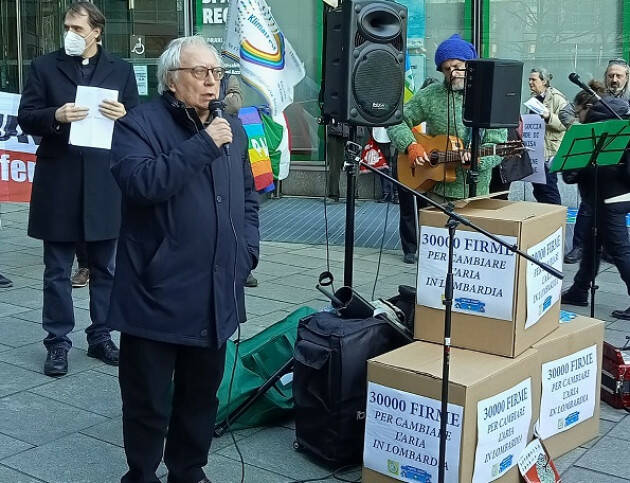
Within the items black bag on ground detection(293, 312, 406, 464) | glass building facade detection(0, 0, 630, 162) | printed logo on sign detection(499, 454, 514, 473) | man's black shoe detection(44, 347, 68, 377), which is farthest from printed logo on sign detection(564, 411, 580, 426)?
glass building facade detection(0, 0, 630, 162)

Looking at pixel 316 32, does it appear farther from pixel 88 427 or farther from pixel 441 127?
pixel 88 427

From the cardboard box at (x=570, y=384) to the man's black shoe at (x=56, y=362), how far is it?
2.70m

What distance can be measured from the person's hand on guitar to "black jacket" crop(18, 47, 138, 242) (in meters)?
1.82

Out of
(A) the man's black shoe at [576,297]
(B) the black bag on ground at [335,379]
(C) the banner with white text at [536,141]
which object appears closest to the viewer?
(B) the black bag on ground at [335,379]

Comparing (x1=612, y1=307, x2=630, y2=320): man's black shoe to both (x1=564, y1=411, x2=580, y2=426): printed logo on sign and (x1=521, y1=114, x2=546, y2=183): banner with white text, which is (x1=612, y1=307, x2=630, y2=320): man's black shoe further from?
(x1=564, y1=411, x2=580, y2=426): printed logo on sign

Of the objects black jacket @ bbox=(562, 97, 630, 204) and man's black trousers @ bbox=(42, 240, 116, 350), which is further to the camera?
black jacket @ bbox=(562, 97, 630, 204)

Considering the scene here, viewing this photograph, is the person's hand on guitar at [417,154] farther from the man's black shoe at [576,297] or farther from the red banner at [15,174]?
the red banner at [15,174]

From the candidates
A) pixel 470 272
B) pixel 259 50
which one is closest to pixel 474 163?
pixel 470 272

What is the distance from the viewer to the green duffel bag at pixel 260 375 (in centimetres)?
445

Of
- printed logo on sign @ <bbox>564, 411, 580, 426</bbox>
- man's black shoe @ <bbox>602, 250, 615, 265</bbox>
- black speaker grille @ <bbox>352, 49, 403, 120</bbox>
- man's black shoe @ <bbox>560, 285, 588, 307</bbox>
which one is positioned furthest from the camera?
man's black shoe @ <bbox>560, 285, 588, 307</bbox>

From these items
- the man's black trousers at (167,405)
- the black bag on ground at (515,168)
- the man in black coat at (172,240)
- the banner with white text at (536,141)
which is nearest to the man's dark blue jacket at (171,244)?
the man in black coat at (172,240)

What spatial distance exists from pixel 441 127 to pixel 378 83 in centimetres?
130

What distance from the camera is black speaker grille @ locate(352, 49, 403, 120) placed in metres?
4.59

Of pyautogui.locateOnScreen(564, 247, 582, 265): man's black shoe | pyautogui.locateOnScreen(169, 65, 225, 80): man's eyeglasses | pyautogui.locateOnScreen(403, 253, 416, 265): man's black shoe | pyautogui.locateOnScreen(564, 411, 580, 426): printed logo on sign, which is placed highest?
pyautogui.locateOnScreen(169, 65, 225, 80): man's eyeglasses
